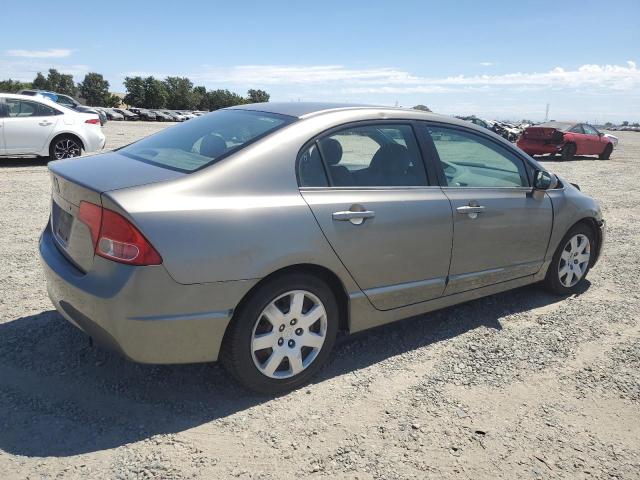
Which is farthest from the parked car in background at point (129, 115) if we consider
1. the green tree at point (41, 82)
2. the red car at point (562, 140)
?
the red car at point (562, 140)

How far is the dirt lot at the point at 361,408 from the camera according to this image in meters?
2.53

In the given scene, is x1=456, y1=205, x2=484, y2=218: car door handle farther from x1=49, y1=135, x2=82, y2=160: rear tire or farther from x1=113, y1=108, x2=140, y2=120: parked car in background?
x1=113, y1=108, x2=140, y2=120: parked car in background

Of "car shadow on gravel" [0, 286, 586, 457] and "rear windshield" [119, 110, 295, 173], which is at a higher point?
"rear windshield" [119, 110, 295, 173]

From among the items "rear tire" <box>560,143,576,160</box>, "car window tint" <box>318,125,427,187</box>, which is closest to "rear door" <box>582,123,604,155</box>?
"rear tire" <box>560,143,576,160</box>

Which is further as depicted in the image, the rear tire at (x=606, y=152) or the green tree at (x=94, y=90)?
the green tree at (x=94, y=90)

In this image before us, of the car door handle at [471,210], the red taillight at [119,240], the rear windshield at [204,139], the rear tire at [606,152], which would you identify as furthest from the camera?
the rear tire at [606,152]

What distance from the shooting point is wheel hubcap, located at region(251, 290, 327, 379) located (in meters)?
2.93

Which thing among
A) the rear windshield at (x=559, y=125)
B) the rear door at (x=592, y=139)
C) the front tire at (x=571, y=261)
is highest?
the rear windshield at (x=559, y=125)

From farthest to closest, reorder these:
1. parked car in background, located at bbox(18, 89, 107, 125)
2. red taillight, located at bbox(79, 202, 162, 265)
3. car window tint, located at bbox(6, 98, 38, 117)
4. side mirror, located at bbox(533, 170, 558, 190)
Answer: parked car in background, located at bbox(18, 89, 107, 125) → car window tint, located at bbox(6, 98, 38, 117) → side mirror, located at bbox(533, 170, 558, 190) → red taillight, located at bbox(79, 202, 162, 265)

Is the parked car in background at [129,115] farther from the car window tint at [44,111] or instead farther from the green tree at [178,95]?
the car window tint at [44,111]

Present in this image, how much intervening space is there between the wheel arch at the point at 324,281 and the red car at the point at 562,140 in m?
17.3

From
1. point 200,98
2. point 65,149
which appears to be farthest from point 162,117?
point 65,149

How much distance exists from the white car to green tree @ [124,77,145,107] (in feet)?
305

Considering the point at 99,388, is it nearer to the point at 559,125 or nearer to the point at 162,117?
the point at 559,125
